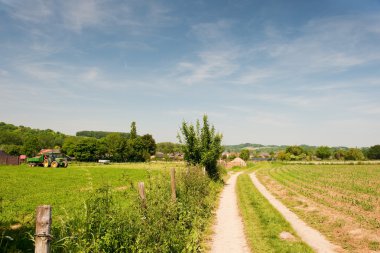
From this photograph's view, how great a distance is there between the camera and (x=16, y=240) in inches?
322

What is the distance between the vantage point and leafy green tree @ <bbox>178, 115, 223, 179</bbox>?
25672 millimetres

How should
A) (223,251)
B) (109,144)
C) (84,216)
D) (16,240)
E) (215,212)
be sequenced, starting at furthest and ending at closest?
(109,144)
(215,212)
(223,251)
(16,240)
(84,216)

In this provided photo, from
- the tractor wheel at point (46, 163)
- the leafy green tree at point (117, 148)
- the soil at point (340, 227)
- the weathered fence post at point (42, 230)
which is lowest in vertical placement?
the soil at point (340, 227)

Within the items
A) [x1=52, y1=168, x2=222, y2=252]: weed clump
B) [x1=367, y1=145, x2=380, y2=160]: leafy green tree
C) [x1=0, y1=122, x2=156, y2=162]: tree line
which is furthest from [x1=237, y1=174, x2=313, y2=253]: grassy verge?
[x1=367, y1=145, x2=380, y2=160]: leafy green tree

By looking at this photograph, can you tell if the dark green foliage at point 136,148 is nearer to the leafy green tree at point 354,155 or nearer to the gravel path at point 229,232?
the gravel path at point 229,232

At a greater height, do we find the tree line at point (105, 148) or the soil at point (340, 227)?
the tree line at point (105, 148)

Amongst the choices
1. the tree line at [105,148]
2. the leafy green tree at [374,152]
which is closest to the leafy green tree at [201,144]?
the tree line at [105,148]

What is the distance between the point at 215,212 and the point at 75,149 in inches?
4164

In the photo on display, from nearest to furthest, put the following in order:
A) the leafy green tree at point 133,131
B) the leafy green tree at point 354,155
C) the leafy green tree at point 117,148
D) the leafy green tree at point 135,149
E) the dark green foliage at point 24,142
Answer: the dark green foliage at point 24,142
the leafy green tree at point 135,149
the leafy green tree at point 117,148
the leafy green tree at point 133,131
the leafy green tree at point 354,155

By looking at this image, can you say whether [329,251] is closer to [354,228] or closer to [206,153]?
[354,228]

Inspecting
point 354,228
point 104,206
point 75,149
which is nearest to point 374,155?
point 75,149

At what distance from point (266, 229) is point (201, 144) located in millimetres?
14777

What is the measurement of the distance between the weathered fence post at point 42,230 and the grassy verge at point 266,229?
A: 273 inches

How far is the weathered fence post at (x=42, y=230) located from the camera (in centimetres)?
404
